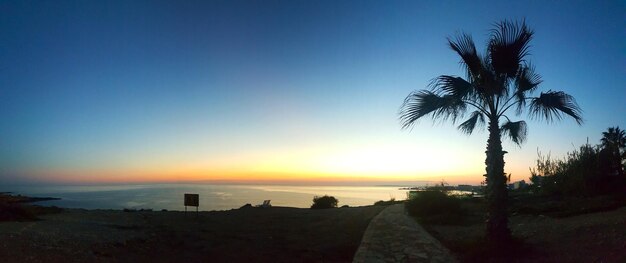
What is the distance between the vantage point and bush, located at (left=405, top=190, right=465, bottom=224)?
53.0ft

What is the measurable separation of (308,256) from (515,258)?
5.11 m

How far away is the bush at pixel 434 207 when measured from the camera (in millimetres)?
16156

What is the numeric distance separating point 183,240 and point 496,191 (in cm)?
965

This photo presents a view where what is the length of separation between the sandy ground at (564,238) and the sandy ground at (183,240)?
3.23 metres

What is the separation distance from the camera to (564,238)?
31.1 feet

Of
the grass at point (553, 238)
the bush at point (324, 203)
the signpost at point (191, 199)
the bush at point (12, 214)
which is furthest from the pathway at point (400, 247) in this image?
the bush at point (324, 203)

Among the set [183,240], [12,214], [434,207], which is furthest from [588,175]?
[12,214]

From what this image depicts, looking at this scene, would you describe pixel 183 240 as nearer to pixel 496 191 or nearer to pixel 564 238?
pixel 496 191

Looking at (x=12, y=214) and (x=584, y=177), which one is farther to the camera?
(x=584, y=177)

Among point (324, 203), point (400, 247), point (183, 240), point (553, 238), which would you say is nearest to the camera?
point (553, 238)

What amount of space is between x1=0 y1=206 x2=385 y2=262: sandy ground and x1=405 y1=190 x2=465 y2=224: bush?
8.64 ft

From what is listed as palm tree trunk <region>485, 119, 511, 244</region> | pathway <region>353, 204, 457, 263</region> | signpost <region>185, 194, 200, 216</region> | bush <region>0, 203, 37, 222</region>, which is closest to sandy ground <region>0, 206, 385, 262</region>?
pathway <region>353, 204, 457, 263</region>

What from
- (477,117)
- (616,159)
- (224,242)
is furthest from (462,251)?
(616,159)

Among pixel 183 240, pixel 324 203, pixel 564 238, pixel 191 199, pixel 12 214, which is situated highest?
pixel 191 199
